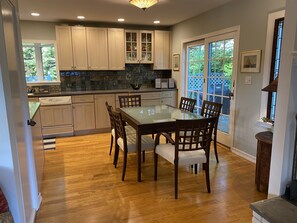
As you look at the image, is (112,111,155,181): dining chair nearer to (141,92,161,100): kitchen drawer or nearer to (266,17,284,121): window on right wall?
(266,17,284,121): window on right wall

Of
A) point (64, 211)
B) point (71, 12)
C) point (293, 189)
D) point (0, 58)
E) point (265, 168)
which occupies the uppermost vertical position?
A: point (71, 12)

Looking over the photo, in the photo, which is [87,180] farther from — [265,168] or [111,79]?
[111,79]

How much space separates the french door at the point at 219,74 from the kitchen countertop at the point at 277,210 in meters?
2.26

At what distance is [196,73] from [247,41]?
161cm

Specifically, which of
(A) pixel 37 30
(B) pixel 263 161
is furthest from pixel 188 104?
(A) pixel 37 30

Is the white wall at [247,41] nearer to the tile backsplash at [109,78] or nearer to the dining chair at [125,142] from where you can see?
the dining chair at [125,142]

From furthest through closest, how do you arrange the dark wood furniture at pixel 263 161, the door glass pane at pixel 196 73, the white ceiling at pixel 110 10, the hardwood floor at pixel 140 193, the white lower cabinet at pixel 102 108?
the white lower cabinet at pixel 102 108 < the door glass pane at pixel 196 73 < the white ceiling at pixel 110 10 < the dark wood furniture at pixel 263 161 < the hardwood floor at pixel 140 193

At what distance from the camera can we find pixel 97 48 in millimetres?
5039

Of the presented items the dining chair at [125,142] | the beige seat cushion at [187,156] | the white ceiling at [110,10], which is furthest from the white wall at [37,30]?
the beige seat cushion at [187,156]

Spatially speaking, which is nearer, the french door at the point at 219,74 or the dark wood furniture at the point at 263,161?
the dark wood furniture at the point at 263,161

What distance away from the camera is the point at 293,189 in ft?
5.33

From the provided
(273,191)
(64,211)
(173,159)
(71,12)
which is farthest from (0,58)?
(71,12)

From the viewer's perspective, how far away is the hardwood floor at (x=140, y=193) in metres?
2.16

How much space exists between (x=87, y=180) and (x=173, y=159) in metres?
1.18
